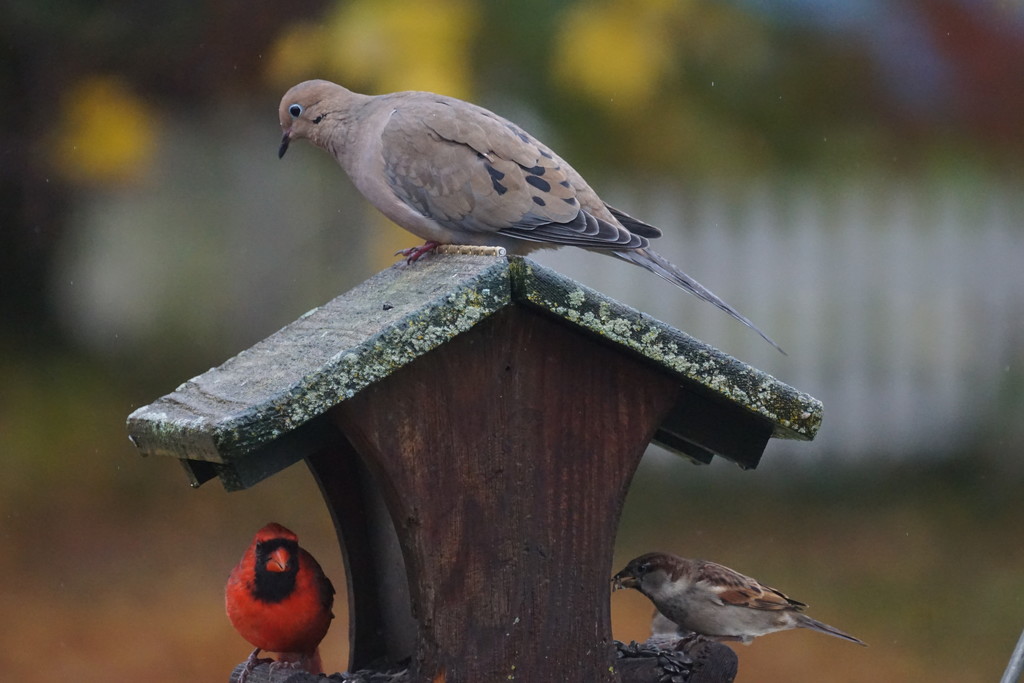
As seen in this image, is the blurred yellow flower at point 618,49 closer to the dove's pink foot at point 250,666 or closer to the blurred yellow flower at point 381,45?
the blurred yellow flower at point 381,45

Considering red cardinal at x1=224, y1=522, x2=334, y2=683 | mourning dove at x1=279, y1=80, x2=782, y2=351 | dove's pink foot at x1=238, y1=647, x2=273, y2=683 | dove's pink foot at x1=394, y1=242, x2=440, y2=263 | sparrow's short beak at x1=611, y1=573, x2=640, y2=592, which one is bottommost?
dove's pink foot at x1=238, y1=647, x2=273, y2=683

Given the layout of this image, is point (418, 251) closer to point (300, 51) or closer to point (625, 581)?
point (625, 581)

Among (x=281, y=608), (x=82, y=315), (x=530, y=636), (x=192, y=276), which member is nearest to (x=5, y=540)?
(x=82, y=315)

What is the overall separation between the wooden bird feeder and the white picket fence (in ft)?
9.96

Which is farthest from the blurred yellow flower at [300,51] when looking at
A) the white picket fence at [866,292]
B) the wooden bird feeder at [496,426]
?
the wooden bird feeder at [496,426]

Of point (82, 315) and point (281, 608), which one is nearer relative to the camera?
point (281, 608)

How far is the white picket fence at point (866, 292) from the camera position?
16.5 ft

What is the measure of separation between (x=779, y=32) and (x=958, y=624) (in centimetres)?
260

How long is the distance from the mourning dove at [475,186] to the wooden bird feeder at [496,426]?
0.38 meters

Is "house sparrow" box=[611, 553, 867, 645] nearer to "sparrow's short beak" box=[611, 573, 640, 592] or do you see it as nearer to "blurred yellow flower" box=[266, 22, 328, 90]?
"sparrow's short beak" box=[611, 573, 640, 592]

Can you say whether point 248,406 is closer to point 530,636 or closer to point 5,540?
point 530,636

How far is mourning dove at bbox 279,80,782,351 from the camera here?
2.42m

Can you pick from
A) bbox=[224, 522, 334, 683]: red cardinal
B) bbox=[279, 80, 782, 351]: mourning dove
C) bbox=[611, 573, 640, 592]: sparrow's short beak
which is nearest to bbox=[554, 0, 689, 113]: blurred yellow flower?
bbox=[279, 80, 782, 351]: mourning dove

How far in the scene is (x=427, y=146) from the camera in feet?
8.19
